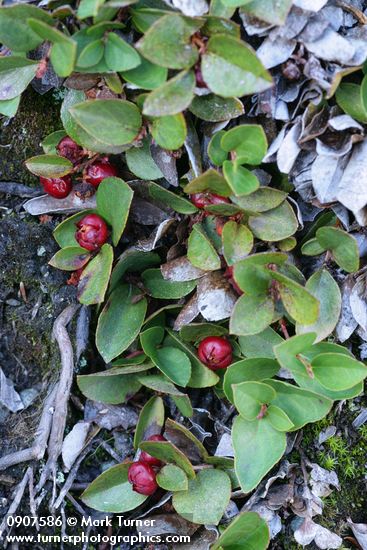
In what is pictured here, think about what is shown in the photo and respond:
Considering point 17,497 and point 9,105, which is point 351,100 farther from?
point 17,497

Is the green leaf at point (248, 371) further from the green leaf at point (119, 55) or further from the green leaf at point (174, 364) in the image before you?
the green leaf at point (119, 55)

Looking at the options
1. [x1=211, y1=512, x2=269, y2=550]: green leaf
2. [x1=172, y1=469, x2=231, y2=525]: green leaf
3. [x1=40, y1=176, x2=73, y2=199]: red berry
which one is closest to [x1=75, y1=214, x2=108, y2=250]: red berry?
[x1=40, y1=176, x2=73, y2=199]: red berry

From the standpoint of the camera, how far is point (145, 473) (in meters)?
2.00

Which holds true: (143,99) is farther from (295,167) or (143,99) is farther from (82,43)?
(295,167)

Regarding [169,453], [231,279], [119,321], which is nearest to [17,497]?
[169,453]

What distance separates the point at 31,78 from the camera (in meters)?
1.98

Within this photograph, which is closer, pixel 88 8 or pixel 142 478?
pixel 88 8

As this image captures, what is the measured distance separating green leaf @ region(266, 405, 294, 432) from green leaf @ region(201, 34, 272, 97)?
934 millimetres

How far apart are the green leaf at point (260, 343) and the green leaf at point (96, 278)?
1.55 ft

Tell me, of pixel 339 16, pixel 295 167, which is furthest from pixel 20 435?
pixel 339 16

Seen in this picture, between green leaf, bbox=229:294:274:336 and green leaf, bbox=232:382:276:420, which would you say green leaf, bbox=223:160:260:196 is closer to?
green leaf, bbox=229:294:274:336

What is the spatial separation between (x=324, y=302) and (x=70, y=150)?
0.96 m

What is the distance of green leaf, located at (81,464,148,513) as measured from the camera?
2.04 metres

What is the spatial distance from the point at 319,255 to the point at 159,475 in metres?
0.88
